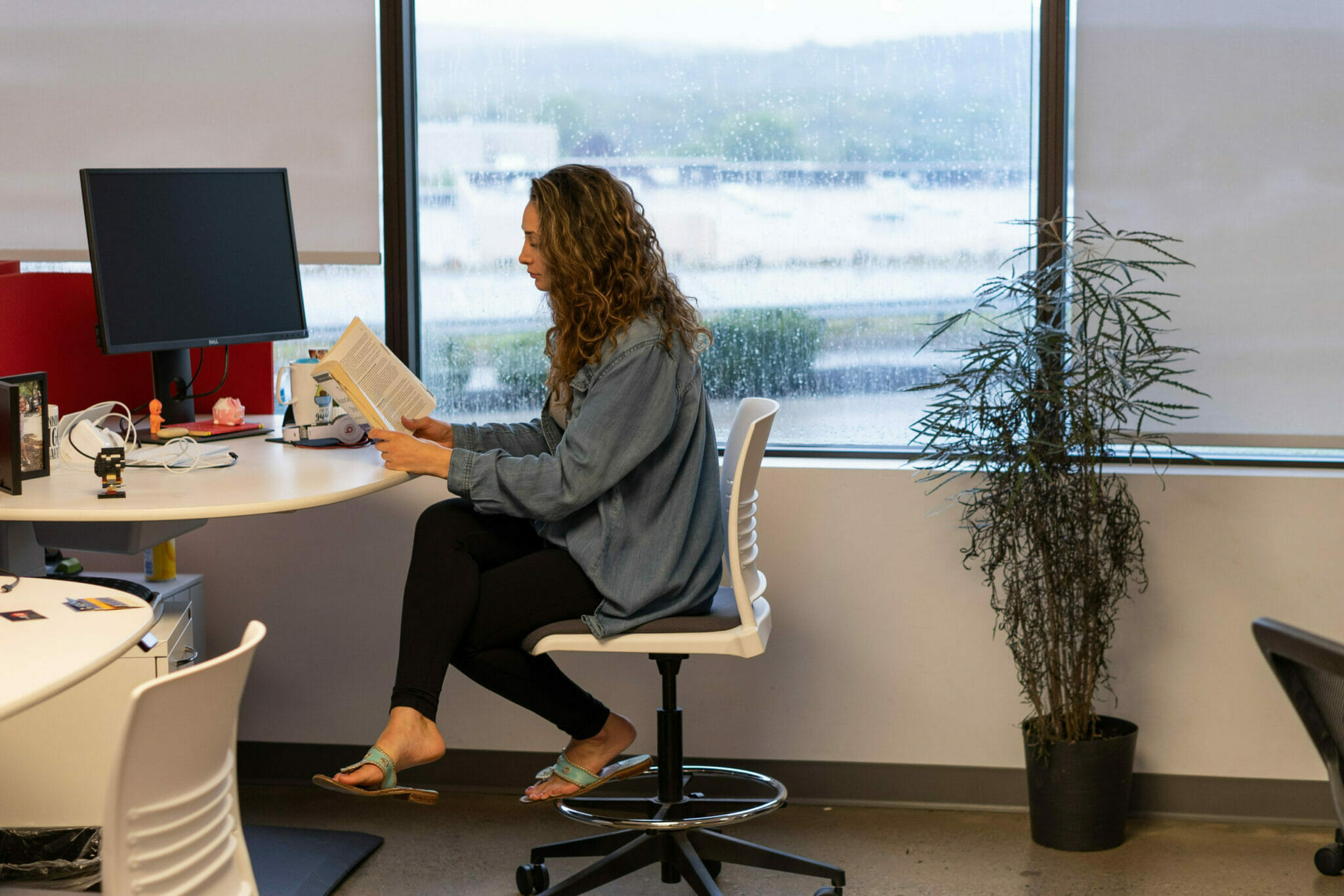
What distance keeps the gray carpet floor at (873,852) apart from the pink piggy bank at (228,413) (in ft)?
3.05

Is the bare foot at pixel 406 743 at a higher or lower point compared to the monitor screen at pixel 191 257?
lower

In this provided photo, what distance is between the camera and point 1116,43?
286cm

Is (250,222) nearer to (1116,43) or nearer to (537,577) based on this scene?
(537,577)

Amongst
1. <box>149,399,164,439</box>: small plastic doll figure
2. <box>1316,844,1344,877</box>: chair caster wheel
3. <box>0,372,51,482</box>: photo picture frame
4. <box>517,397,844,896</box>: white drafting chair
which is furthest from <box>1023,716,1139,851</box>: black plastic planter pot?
<box>0,372,51,482</box>: photo picture frame

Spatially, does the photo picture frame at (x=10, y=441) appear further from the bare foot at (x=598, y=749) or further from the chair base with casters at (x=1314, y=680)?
the chair base with casters at (x=1314, y=680)

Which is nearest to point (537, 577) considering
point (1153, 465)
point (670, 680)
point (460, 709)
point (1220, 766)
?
point (670, 680)

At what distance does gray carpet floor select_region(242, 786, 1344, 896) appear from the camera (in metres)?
2.58

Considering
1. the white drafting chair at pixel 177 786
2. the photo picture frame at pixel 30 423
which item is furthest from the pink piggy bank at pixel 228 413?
the white drafting chair at pixel 177 786

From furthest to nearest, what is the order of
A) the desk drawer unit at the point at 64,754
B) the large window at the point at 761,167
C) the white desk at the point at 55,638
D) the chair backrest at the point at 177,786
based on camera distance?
1. the large window at the point at 761,167
2. the desk drawer unit at the point at 64,754
3. the white desk at the point at 55,638
4. the chair backrest at the point at 177,786

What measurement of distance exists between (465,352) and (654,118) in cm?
74

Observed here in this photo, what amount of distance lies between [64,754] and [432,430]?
856 millimetres

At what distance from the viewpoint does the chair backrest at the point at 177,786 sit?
3.89 ft

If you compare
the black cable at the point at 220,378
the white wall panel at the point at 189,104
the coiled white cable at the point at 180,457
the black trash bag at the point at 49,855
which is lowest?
the black trash bag at the point at 49,855

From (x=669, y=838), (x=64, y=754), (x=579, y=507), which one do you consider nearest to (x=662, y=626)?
(x=579, y=507)
